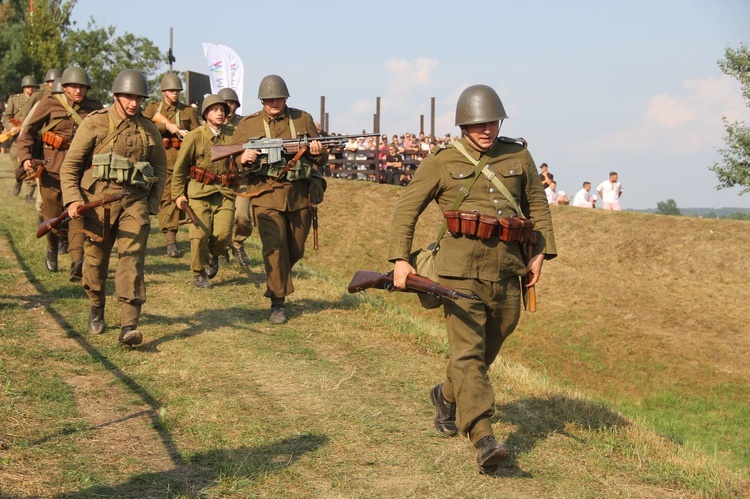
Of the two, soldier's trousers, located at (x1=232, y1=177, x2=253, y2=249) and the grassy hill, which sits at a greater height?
soldier's trousers, located at (x1=232, y1=177, x2=253, y2=249)

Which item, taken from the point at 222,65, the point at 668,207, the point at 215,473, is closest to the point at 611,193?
the point at 222,65

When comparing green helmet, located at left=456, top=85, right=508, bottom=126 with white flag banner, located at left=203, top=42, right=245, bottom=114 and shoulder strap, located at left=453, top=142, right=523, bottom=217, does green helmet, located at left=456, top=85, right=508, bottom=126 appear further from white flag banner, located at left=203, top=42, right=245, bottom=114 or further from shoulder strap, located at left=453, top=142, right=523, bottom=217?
white flag banner, located at left=203, top=42, right=245, bottom=114

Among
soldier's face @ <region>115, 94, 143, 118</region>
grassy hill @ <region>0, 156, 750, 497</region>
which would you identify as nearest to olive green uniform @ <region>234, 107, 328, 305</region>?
grassy hill @ <region>0, 156, 750, 497</region>

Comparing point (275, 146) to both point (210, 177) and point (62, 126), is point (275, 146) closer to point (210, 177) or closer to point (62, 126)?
point (210, 177)

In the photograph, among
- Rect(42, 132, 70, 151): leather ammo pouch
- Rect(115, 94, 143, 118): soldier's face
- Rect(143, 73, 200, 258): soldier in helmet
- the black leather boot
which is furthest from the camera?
Rect(143, 73, 200, 258): soldier in helmet

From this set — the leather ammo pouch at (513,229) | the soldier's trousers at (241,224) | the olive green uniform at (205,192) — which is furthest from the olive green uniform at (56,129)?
the leather ammo pouch at (513,229)

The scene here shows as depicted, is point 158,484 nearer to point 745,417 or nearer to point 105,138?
point 105,138

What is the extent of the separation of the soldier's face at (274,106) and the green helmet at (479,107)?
168 inches

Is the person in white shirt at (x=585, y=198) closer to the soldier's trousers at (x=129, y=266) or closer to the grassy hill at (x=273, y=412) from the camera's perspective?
the grassy hill at (x=273, y=412)

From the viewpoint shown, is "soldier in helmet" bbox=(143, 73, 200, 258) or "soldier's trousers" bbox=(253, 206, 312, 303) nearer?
"soldier's trousers" bbox=(253, 206, 312, 303)

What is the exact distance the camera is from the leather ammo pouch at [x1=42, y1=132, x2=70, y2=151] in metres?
11.9

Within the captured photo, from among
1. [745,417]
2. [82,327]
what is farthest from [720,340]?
[82,327]

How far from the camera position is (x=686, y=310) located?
21000 millimetres

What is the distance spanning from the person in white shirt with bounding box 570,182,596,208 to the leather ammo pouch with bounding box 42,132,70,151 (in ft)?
64.8
